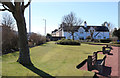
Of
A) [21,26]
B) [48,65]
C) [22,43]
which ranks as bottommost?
[48,65]

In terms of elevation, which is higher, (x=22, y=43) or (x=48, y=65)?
(x=22, y=43)

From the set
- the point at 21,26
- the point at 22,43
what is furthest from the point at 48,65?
the point at 21,26

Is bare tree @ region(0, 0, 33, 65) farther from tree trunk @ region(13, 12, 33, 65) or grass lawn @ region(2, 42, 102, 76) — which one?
grass lawn @ region(2, 42, 102, 76)

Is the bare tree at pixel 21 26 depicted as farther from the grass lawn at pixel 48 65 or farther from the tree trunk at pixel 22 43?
the grass lawn at pixel 48 65

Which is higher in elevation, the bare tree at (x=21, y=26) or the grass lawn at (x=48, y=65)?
the bare tree at (x=21, y=26)

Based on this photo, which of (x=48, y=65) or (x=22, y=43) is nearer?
(x=22, y=43)

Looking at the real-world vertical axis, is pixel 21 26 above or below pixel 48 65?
above

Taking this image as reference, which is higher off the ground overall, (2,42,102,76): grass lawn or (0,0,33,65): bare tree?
(0,0,33,65): bare tree

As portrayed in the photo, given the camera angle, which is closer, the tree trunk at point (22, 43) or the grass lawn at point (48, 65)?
the grass lawn at point (48, 65)

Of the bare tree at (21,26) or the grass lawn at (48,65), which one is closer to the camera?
the grass lawn at (48,65)

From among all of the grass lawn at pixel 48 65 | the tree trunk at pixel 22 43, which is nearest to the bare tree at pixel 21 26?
the tree trunk at pixel 22 43

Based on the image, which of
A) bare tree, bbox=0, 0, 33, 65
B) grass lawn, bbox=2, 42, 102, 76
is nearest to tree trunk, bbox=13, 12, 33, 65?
bare tree, bbox=0, 0, 33, 65

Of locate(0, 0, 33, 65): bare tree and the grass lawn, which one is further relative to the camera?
locate(0, 0, 33, 65): bare tree

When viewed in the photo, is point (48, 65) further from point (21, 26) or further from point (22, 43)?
point (21, 26)
